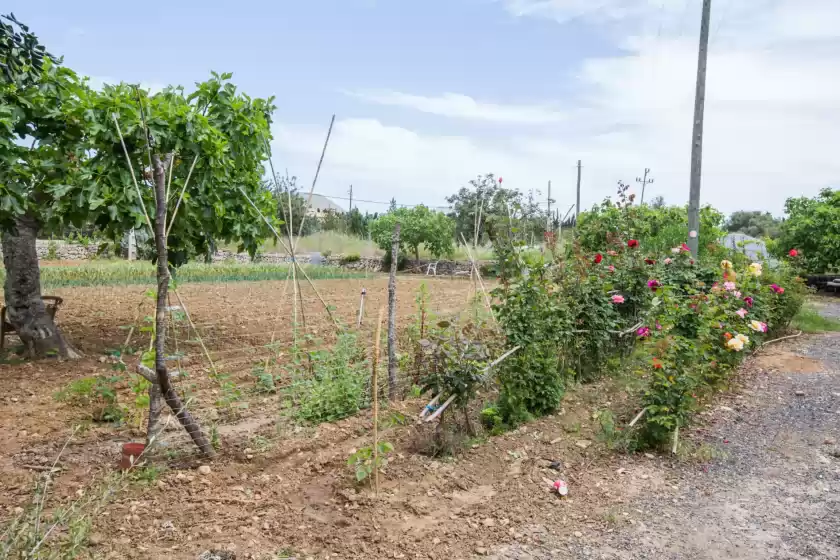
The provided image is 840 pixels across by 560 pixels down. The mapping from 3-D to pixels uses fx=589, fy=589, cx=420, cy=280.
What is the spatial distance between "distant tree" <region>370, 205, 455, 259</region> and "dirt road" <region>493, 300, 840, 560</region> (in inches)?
666

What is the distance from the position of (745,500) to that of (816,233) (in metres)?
16.8

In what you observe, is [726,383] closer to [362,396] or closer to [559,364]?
[559,364]

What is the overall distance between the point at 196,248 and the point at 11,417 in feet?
8.02

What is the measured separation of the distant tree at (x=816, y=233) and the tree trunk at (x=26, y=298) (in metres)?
17.5

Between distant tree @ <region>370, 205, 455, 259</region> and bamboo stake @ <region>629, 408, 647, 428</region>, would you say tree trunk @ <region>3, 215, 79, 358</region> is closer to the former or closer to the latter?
bamboo stake @ <region>629, 408, 647, 428</region>

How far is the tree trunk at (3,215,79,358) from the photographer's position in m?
5.84

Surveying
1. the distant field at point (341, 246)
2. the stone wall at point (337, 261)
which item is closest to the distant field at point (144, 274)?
the distant field at point (341, 246)

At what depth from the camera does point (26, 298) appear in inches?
231

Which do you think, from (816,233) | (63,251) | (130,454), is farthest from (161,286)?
(63,251)

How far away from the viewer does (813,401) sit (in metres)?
5.24

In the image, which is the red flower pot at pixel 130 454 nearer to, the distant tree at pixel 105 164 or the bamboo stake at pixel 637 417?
the distant tree at pixel 105 164

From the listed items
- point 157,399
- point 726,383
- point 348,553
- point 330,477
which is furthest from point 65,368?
point 726,383

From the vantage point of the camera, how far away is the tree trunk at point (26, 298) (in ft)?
19.2

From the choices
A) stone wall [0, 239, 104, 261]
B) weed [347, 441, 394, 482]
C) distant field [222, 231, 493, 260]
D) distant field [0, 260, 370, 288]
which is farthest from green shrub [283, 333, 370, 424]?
stone wall [0, 239, 104, 261]
